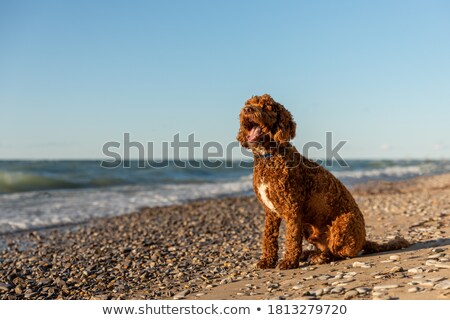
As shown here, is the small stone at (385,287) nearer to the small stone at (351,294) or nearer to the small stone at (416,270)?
the small stone at (351,294)

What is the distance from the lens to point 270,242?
614cm

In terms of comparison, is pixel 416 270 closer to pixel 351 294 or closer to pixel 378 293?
pixel 378 293

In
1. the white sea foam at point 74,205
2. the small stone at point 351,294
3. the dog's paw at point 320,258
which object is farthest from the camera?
the white sea foam at point 74,205

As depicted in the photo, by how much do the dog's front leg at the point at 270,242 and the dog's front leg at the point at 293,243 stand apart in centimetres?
23

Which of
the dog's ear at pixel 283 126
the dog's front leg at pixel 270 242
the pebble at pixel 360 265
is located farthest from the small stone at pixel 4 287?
the pebble at pixel 360 265

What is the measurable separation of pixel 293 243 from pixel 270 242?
42cm

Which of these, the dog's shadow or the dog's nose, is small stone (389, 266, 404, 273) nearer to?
the dog's shadow

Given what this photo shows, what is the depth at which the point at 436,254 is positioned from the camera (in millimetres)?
5711

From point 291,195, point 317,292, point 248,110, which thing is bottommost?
point 317,292

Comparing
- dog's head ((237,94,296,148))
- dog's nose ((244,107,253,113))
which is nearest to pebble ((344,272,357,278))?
dog's head ((237,94,296,148))

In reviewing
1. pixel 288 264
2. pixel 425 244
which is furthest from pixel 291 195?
pixel 425 244

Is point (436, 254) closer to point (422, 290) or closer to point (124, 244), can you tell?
point (422, 290)

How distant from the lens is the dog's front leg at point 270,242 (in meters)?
6.05
